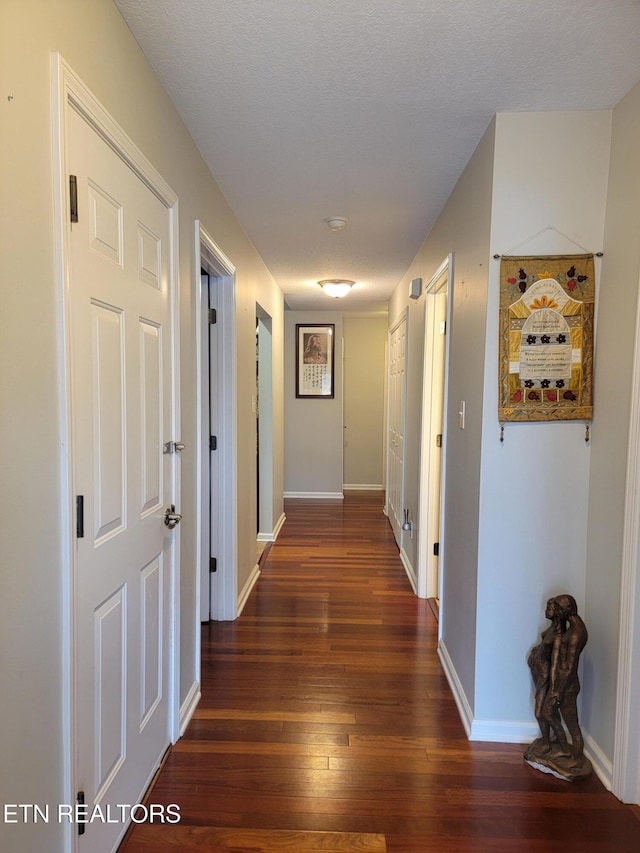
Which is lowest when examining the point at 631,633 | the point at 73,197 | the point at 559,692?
the point at 559,692

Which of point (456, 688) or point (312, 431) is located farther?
point (312, 431)

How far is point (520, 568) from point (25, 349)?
1.79m

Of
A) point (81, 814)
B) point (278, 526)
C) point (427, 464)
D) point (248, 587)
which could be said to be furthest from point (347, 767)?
point (278, 526)

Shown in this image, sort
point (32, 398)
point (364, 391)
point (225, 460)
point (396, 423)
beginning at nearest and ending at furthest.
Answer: point (32, 398), point (225, 460), point (396, 423), point (364, 391)

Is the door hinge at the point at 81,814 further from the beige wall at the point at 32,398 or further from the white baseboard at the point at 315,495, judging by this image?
the white baseboard at the point at 315,495

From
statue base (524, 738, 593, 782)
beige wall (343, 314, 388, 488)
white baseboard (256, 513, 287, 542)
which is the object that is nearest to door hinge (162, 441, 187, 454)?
statue base (524, 738, 593, 782)

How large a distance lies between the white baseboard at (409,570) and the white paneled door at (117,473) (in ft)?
6.67

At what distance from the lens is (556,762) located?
174 centimetres

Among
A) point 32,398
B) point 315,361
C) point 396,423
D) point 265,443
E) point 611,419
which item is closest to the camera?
point 32,398

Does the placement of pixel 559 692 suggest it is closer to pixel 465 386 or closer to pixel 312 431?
pixel 465 386

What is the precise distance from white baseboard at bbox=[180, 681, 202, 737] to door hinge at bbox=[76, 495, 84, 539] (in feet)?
3.88

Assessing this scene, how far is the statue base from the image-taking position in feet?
5.60

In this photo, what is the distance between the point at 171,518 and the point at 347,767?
1115mm

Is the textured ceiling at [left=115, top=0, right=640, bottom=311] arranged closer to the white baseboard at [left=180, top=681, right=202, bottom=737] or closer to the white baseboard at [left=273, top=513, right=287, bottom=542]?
the white baseboard at [left=180, top=681, right=202, bottom=737]
